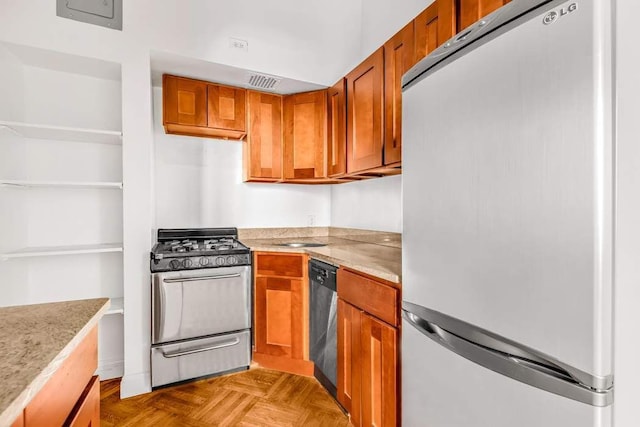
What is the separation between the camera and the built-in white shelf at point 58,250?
77.3 inches

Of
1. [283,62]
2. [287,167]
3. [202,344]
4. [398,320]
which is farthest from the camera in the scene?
[287,167]

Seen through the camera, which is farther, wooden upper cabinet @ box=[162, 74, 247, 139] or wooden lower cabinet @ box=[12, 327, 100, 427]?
wooden upper cabinet @ box=[162, 74, 247, 139]

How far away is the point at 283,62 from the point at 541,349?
2.45 meters

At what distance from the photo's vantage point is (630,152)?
0.69 meters

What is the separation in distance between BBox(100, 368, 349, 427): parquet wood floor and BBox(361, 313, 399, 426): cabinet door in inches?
16.5

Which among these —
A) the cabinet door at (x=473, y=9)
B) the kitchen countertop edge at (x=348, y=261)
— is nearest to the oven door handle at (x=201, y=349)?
the kitchen countertop edge at (x=348, y=261)

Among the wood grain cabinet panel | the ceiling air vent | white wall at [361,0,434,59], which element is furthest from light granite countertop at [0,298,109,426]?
white wall at [361,0,434,59]

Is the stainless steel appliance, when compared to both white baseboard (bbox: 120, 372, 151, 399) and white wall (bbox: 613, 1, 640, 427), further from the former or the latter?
white wall (bbox: 613, 1, 640, 427)

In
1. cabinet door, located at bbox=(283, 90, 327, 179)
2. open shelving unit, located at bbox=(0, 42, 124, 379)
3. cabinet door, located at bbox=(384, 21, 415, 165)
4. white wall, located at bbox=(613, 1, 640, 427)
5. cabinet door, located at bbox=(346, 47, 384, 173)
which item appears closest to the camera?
white wall, located at bbox=(613, 1, 640, 427)

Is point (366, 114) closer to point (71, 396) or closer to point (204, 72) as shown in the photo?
point (204, 72)

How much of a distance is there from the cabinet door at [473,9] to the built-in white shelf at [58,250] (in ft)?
7.59

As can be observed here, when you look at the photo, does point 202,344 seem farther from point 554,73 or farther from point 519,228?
point 554,73

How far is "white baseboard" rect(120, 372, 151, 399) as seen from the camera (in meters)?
2.15

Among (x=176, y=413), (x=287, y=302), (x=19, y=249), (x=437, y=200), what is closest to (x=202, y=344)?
(x=176, y=413)
